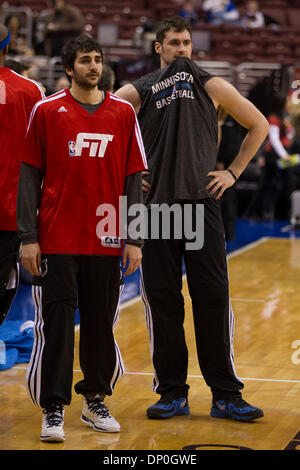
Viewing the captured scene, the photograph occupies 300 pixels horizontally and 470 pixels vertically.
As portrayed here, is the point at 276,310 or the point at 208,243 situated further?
the point at 276,310

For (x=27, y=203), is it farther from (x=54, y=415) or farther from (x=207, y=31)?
(x=207, y=31)

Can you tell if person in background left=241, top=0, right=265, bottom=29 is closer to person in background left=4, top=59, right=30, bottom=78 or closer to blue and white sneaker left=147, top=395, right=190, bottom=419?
person in background left=4, top=59, right=30, bottom=78

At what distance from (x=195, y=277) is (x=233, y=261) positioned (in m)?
5.96

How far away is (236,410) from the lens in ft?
14.9

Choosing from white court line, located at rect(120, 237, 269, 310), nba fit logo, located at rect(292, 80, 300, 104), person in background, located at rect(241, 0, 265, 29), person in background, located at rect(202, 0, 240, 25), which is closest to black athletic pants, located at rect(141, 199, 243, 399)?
white court line, located at rect(120, 237, 269, 310)

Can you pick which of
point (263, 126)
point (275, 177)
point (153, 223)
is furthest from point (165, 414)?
point (275, 177)

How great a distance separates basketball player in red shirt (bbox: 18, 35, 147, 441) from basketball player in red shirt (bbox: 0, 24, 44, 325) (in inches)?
11.1

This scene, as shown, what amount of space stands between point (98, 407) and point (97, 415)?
4 cm

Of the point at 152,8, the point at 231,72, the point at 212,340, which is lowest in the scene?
the point at 212,340

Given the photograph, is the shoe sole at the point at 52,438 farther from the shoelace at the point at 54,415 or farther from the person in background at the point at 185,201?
the person in background at the point at 185,201

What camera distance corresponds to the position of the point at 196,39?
61.2 feet
